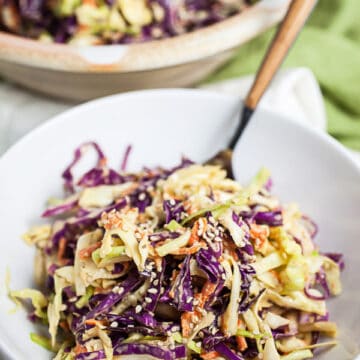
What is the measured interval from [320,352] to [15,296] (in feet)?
Result: 2.33

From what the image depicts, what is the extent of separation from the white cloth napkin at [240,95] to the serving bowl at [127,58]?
117mm

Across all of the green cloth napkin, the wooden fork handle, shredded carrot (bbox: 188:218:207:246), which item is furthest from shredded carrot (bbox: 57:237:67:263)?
the green cloth napkin

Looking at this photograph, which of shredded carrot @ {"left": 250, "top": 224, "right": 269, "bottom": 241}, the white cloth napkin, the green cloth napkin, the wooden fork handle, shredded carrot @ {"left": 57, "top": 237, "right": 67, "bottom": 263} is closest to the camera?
shredded carrot @ {"left": 250, "top": 224, "right": 269, "bottom": 241}

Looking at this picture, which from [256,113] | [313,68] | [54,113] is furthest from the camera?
[313,68]

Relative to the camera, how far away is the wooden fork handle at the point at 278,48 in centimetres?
190

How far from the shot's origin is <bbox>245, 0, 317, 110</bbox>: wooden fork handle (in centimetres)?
190

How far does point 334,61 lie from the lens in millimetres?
2590

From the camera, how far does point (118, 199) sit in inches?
68.4

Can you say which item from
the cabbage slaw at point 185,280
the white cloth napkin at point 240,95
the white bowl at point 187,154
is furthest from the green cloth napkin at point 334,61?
the cabbage slaw at point 185,280

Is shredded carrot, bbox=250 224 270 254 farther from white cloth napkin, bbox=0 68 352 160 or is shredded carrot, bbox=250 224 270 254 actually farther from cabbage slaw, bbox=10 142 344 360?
white cloth napkin, bbox=0 68 352 160

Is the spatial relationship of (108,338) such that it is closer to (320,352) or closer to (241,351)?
(241,351)

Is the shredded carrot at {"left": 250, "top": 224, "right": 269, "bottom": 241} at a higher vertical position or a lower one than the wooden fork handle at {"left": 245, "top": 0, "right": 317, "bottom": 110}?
lower

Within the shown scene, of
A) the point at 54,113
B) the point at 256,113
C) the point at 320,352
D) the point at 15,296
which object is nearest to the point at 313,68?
the point at 256,113

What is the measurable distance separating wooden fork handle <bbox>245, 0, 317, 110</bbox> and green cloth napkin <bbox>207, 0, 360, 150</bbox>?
0.60 meters
